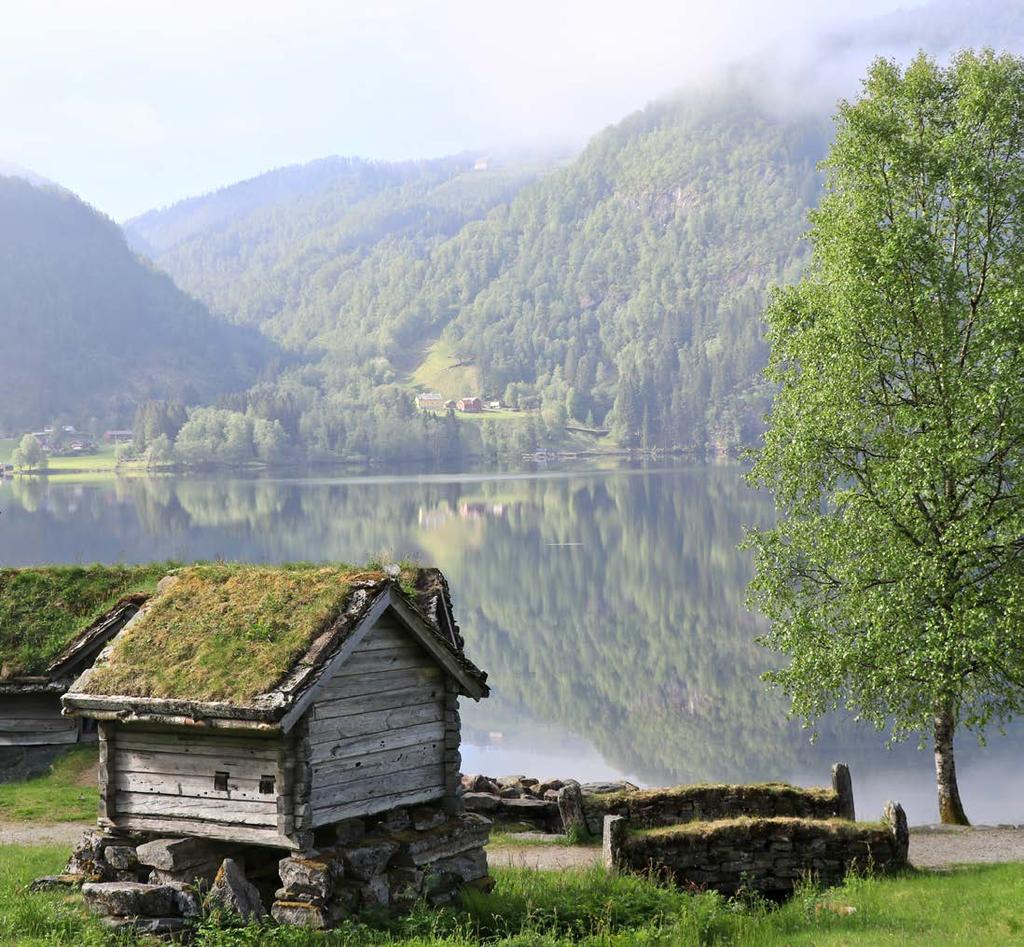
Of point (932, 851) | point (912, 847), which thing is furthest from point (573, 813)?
point (932, 851)

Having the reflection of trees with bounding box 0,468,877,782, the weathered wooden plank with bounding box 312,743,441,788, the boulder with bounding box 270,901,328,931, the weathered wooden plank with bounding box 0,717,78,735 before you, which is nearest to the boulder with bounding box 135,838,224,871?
the boulder with bounding box 270,901,328,931

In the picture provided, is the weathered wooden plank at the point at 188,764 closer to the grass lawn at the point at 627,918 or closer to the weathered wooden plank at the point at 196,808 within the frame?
the weathered wooden plank at the point at 196,808

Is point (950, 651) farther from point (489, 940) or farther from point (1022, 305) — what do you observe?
point (489, 940)

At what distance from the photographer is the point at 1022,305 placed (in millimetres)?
26141

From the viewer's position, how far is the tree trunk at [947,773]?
2795 cm

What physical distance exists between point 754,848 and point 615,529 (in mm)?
124355

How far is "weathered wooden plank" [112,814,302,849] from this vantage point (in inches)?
659

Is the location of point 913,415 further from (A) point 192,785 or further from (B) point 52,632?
(B) point 52,632

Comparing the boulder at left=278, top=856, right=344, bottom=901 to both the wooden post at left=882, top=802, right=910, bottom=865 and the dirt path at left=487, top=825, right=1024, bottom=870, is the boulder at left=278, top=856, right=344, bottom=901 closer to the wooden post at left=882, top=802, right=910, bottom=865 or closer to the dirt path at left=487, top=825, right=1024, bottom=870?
the dirt path at left=487, top=825, right=1024, bottom=870


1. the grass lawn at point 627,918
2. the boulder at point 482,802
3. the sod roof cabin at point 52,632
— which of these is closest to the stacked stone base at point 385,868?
the grass lawn at point 627,918

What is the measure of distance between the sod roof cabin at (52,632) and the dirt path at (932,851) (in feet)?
34.5

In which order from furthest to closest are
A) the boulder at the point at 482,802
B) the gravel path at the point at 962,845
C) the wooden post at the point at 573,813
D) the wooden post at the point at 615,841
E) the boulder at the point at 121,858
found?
the boulder at the point at 482,802 < the wooden post at the point at 573,813 < the gravel path at the point at 962,845 < the wooden post at the point at 615,841 < the boulder at the point at 121,858

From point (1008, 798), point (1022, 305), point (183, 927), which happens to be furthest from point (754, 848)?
point (1008, 798)

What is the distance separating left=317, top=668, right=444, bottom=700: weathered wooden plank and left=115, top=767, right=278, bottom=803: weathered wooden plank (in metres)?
1.35
